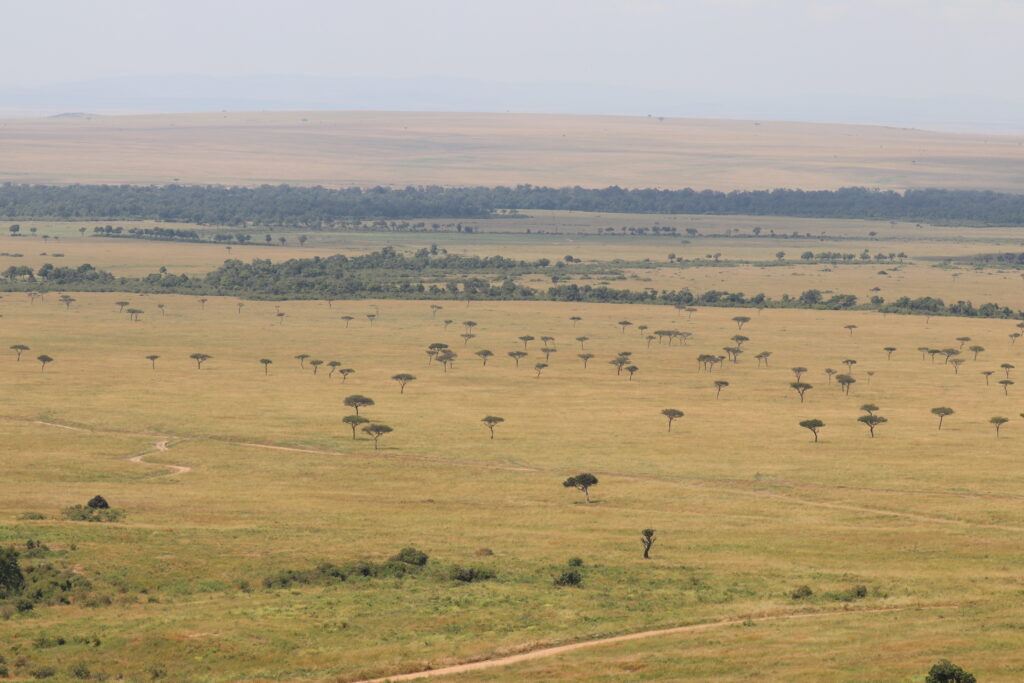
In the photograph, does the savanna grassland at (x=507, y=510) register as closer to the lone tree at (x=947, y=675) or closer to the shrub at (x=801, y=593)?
the shrub at (x=801, y=593)

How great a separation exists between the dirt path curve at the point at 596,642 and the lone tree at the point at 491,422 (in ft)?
159

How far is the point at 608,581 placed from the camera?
60.6 meters

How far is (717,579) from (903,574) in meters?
9.02

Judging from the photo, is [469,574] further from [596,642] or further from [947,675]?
[947,675]

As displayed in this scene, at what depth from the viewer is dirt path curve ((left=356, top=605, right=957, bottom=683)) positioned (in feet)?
155

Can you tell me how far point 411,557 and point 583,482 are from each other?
20210 millimetres

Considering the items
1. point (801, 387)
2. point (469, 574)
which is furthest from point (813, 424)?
point (469, 574)

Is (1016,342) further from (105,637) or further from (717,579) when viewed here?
(105,637)

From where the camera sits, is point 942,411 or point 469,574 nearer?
point 469,574

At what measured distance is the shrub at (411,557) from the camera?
62562 mm

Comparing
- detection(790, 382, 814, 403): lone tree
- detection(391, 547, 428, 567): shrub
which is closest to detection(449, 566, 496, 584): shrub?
detection(391, 547, 428, 567): shrub

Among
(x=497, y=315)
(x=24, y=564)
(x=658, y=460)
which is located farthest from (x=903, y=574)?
(x=497, y=315)

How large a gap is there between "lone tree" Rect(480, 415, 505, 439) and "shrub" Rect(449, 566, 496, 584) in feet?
130

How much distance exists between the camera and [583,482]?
80.6 meters
